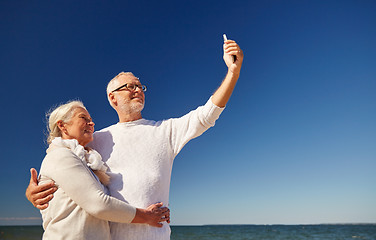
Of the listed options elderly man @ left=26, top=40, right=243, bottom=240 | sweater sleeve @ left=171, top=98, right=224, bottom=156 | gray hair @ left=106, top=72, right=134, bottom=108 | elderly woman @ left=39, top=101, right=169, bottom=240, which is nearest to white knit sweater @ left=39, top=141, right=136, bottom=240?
elderly woman @ left=39, top=101, right=169, bottom=240

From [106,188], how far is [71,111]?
56cm

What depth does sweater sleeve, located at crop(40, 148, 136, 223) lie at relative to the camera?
199 cm

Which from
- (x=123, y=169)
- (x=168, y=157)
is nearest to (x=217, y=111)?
(x=168, y=157)

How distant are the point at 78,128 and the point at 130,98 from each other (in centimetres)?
57

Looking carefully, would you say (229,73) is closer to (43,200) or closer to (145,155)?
(145,155)

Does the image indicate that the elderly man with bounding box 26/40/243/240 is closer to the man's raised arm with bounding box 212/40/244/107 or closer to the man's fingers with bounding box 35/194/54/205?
the man's raised arm with bounding box 212/40/244/107

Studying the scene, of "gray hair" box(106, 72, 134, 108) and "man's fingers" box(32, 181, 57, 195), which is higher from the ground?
"gray hair" box(106, 72, 134, 108)

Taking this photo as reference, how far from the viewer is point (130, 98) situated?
9.17 ft

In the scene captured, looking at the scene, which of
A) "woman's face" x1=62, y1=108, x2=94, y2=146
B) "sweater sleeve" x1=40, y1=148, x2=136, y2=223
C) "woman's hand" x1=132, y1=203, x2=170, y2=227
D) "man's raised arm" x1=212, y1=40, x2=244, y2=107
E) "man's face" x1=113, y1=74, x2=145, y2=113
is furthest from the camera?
"man's face" x1=113, y1=74, x2=145, y2=113

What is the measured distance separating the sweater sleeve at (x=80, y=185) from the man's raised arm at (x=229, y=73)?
0.97m

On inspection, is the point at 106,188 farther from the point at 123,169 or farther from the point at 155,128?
the point at 155,128

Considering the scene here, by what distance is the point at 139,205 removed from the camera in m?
2.38

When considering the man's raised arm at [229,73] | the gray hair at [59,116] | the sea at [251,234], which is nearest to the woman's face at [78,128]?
the gray hair at [59,116]

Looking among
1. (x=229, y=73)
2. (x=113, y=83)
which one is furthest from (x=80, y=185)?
(x=229, y=73)
